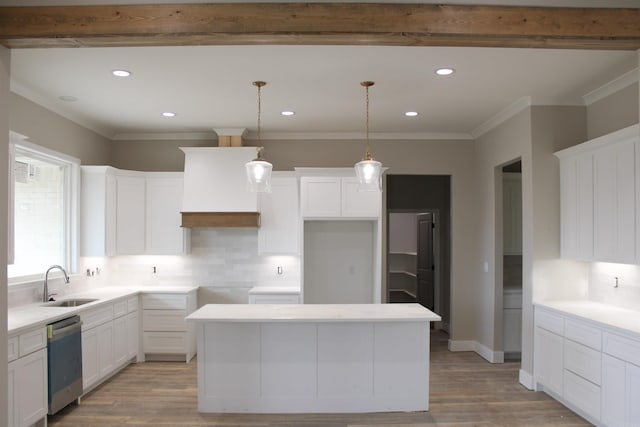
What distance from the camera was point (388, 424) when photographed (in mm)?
3531

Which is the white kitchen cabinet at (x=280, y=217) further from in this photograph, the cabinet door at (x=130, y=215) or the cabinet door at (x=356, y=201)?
the cabinet door at (x=130, y=215)

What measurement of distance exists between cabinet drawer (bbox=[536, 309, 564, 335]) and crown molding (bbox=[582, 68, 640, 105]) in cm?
208

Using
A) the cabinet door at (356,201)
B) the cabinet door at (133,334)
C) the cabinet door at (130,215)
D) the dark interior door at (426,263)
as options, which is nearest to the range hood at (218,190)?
the cabinet door at (130,215)

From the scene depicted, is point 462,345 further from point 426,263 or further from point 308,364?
point 308,364

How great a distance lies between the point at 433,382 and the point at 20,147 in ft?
15.1

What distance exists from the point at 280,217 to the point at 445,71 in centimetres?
275

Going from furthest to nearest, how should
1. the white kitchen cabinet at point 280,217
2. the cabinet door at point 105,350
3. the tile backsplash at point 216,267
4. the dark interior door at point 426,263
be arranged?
1. the dark interior door at point 426,263
2. the tile backsplash at point 216,267
3. the white kitchen cabinet at point 280,217
4. the cabinet door at point 105,350

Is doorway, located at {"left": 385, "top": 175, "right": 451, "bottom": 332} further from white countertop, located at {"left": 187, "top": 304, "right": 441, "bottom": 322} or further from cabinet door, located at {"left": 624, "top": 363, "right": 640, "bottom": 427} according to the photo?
cabinet door, located at {"left": 624, "top": 363, "right": 640, "bottom": 427}

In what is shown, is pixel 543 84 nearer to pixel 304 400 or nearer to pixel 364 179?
pixel 364 179

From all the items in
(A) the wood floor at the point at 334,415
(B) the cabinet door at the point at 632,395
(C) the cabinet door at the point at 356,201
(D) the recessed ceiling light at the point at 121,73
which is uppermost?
(D) the recessed ceiling light at the point at 121,73

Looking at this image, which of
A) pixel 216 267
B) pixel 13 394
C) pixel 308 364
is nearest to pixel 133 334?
pixel 216 267

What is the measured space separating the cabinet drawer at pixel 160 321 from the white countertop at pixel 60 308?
26 cm

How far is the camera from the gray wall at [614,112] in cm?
370

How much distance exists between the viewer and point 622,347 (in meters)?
3.12
